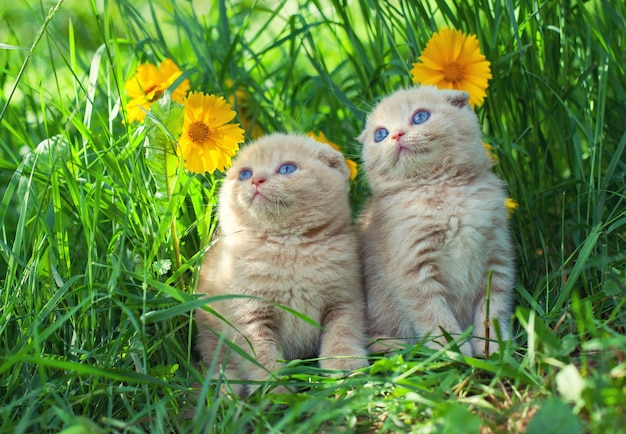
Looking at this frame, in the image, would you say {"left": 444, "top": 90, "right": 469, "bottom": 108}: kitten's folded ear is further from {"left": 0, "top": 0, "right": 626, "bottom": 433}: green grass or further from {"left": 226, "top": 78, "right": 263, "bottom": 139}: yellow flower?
{"left": 226, "top": 78, "right": 263, "bottom": 139}: yellow flower

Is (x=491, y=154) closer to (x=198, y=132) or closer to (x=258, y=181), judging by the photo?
(x=258, y=181)

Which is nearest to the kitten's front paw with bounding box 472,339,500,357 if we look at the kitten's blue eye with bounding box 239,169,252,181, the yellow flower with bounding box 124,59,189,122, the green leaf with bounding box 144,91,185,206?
the kitten's blue eye with bounding box 239,169,252,181

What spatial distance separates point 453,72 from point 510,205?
51 cm

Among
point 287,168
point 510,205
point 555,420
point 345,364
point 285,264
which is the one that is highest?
point 287,168

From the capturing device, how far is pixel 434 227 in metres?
2.20

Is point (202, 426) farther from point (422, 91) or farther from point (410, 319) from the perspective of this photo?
point (422, 91)

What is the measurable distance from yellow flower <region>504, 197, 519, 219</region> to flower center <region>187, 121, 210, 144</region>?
995mm

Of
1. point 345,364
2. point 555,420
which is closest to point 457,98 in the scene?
point 345,364

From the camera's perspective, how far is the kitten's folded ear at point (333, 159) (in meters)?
2.38

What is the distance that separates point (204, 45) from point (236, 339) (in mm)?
1408

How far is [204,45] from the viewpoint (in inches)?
119

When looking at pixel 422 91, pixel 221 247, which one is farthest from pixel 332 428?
pixel 422 91

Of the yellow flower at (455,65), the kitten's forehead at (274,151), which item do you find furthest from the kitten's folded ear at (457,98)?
the kitten's forehead at (274,151)

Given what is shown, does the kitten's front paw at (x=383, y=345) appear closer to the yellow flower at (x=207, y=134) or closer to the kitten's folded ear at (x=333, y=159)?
the kitten's folded ear at (x=333, y=159)
